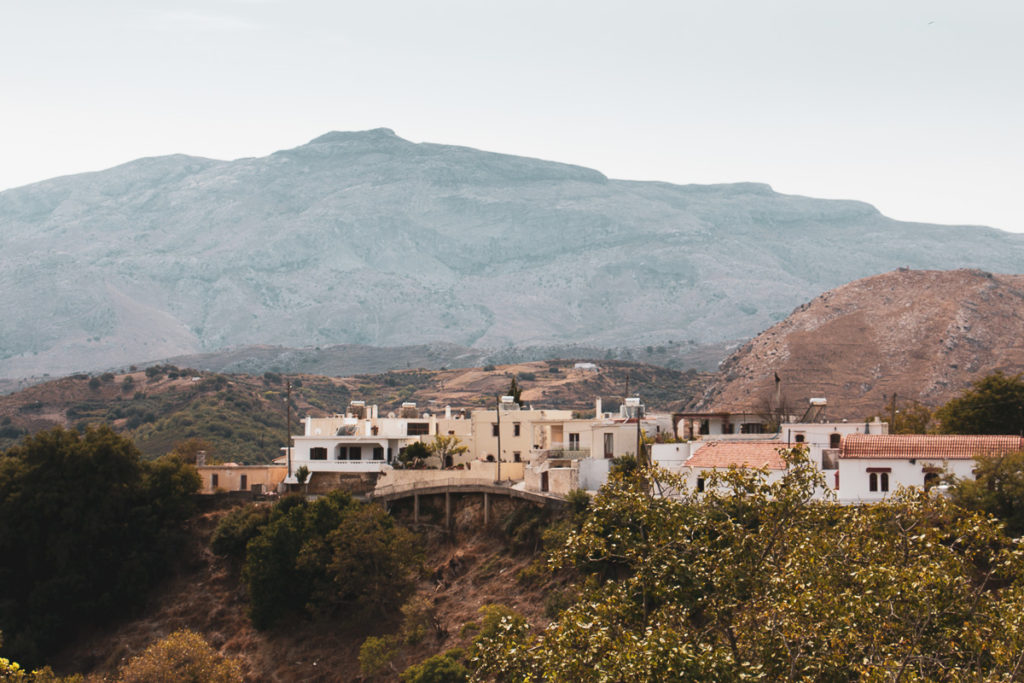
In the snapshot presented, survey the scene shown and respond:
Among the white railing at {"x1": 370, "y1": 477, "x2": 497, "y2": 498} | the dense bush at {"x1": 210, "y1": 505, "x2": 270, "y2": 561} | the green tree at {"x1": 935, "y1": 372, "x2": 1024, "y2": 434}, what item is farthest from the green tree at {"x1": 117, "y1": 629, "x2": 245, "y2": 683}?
the green tree at {"x1": 935, "y1": 372, "x2": 1024, "y2": 434}

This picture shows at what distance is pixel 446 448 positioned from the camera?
283 feet

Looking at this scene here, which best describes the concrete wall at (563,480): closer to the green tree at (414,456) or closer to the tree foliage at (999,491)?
the green tree at (414,456)

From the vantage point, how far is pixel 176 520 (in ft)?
269

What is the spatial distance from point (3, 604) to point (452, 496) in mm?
26069

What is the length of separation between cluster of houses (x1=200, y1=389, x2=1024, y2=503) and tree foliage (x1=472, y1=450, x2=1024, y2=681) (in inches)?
801

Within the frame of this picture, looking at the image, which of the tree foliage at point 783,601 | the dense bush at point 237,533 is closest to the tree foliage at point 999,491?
the tree foliage at point 783,601

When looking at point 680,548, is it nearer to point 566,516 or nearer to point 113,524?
point 566,516

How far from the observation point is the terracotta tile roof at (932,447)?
60.7 metres

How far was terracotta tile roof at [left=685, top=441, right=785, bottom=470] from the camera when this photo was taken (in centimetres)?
6356

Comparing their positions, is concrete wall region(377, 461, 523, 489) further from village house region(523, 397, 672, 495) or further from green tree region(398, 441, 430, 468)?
green tree region(398, 441, 430, 468)

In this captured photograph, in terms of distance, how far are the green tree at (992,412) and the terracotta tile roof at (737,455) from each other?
570 inches

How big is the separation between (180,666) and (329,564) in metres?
9.98

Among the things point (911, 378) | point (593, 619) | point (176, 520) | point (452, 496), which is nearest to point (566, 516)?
point (452, 496)

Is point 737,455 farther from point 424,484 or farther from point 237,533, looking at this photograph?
point 237,533
